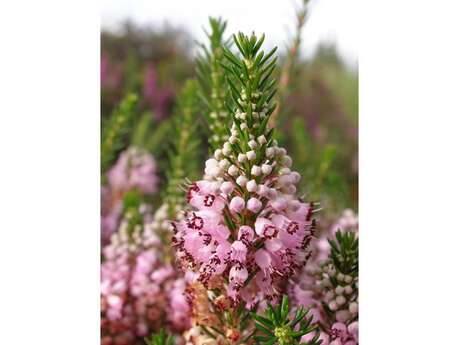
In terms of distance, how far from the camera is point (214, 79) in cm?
99

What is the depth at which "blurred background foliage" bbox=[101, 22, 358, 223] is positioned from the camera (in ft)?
4.73

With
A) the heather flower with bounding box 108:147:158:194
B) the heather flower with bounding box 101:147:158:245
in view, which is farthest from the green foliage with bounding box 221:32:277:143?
the heather flower with bounding box 108:147:158:194

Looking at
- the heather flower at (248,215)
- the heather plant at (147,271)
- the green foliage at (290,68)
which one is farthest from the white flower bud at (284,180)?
the green foliage at (290,68)

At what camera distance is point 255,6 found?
3.54 ft

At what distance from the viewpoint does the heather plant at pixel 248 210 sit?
0.67 metres

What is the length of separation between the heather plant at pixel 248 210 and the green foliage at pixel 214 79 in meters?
0.22

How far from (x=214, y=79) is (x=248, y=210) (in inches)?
14.2

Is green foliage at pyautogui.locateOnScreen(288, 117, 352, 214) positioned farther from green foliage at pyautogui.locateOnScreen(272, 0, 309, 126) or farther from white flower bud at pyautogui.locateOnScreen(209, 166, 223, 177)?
white flower bud at pyautogui.locateOnScreen(209, 166, 223, 177)

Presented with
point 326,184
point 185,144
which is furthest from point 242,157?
point 326,184

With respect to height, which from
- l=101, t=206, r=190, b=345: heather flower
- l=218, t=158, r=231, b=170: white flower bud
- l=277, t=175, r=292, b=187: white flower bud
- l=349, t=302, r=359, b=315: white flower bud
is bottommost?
l=101, t=206, r=190, b=345: heather flower

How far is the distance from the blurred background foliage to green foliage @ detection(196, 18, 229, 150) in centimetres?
30

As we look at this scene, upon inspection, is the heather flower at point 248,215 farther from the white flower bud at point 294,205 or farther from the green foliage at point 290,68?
the green foliage at point 290,68
